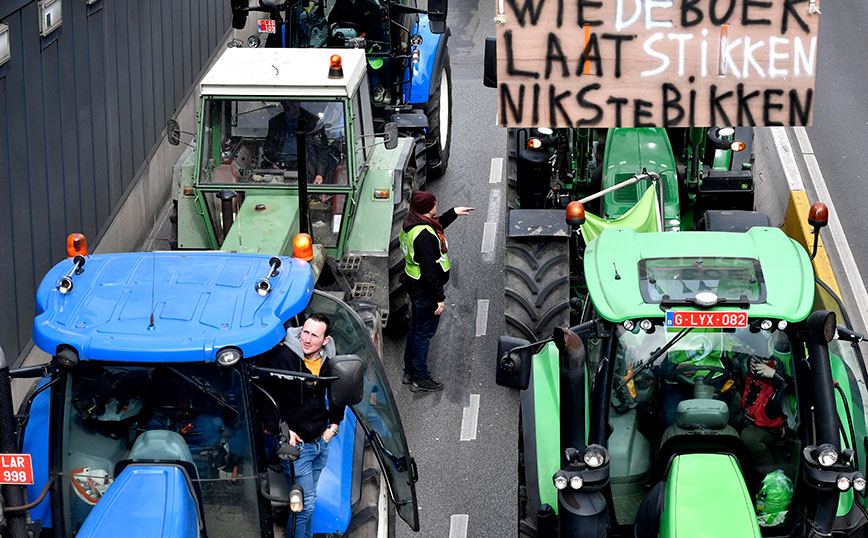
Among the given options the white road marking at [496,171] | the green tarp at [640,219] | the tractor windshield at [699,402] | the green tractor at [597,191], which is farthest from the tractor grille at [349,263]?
the white road marking at [496,171]

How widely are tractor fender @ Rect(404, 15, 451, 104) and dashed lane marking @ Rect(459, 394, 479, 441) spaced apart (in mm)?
4410

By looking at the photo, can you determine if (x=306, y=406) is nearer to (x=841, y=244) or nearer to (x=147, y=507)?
(x=147, y=507)

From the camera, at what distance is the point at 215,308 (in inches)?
218

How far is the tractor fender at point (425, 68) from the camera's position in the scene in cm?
1314

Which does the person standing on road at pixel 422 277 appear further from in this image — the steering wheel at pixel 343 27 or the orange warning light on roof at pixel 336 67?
the steering wheel at pixel 343 27

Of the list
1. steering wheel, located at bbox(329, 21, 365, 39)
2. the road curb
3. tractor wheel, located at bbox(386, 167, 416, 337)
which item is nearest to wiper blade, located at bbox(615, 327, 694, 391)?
tractor wheel, located at bbox(386, 167, 416, 337)

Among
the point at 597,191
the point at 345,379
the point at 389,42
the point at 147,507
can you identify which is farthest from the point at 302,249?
the point at 389,42

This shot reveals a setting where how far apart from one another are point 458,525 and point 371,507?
71.7 inches

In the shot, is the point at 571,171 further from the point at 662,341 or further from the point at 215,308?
the point at 215,308

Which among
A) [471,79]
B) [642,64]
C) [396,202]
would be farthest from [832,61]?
[642,64]

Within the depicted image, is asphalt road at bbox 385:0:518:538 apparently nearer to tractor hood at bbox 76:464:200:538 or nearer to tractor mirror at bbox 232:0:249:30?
tractor mirror at bbox 232:0:249:30

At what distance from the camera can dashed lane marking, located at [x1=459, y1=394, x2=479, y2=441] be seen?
30.4 feet

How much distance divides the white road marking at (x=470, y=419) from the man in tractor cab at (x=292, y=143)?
2.10 meters

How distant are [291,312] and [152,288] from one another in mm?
638
